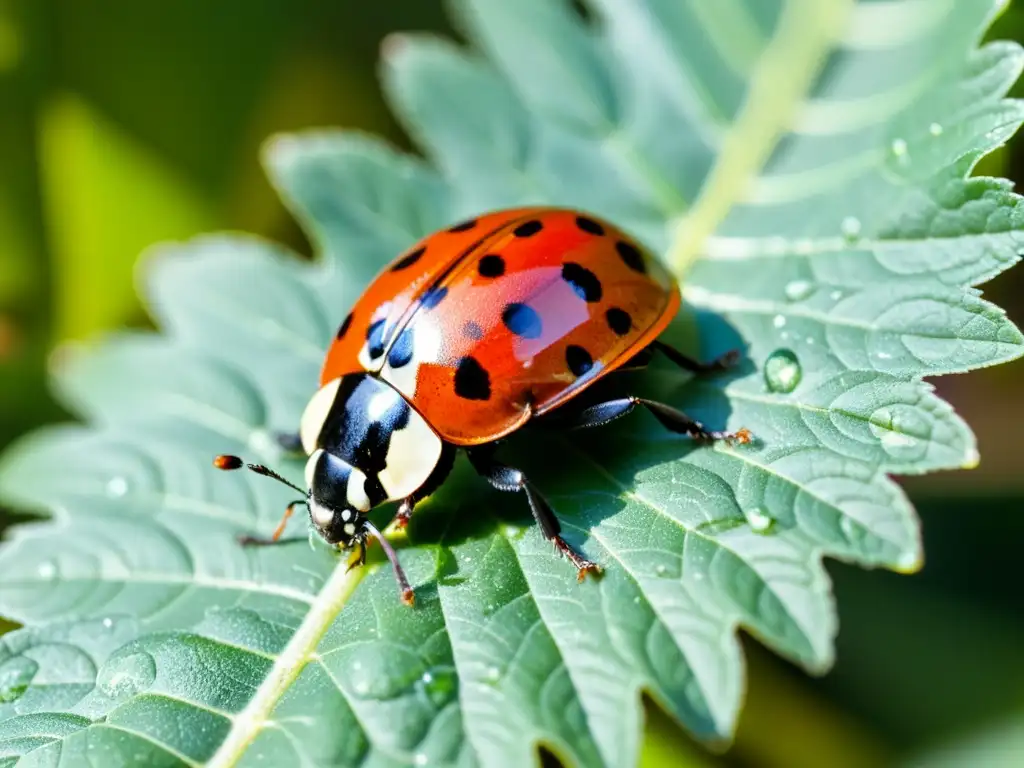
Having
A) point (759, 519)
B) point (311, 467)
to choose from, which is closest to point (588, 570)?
point (759, 519)

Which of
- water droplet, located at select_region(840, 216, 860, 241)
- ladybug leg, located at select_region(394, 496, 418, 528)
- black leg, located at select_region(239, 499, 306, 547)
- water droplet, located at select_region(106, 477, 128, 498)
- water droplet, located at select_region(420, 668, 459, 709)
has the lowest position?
water droplet, located at select_region(420, 668, 459, 709)

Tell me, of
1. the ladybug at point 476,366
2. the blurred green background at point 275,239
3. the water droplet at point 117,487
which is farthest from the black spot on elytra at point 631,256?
the water droplet at point 117,487

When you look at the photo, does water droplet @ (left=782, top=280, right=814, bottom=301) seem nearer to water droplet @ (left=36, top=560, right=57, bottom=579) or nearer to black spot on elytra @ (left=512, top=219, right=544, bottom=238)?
black spot on elytra @ (left=512, top=219, right=544, bottom=238)

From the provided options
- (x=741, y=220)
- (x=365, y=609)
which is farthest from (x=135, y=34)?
(x=365, y=609)

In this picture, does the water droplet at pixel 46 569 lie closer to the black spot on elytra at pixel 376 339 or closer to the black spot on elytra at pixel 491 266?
the black spot on elytra at pixel 376 339

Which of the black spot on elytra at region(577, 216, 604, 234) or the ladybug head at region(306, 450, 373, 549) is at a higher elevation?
the black spot on elytra at region(577, 216, 604, 234)

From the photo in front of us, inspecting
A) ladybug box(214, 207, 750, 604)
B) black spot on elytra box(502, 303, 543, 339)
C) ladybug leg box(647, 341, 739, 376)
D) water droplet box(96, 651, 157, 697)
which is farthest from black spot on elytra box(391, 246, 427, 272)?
water droplet box(96, 651, 157, 697)

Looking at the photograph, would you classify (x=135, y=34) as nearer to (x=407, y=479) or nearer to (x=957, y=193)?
(x=407, y=479)
